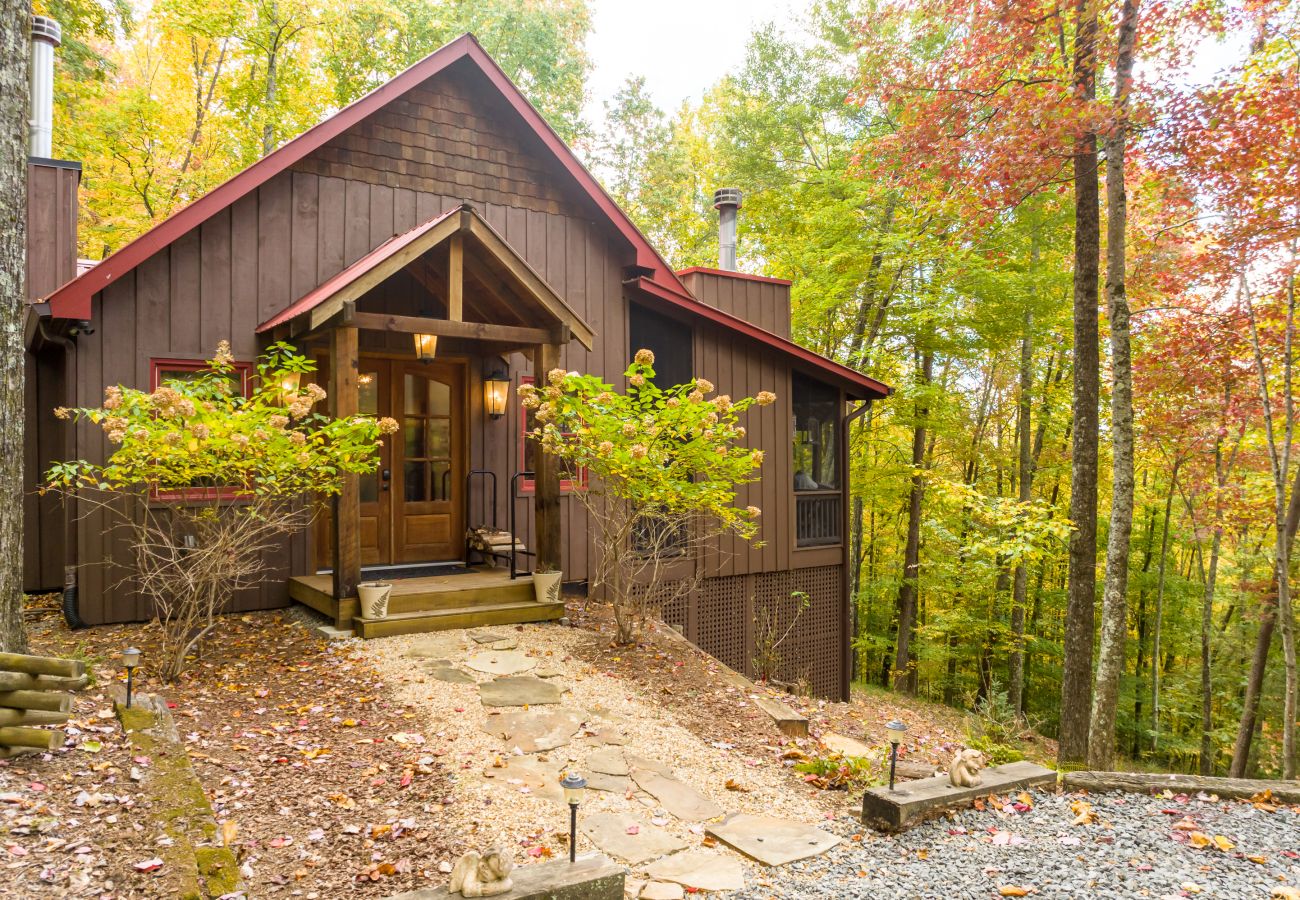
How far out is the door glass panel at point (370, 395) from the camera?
8.16 m

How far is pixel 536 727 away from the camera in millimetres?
4980

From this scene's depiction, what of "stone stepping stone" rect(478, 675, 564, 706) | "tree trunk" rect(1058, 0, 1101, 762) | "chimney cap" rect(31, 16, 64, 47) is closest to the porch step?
"stone stepping stone" rect(478, 675, 564, 706)

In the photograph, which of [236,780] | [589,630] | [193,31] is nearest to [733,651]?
[589,630]

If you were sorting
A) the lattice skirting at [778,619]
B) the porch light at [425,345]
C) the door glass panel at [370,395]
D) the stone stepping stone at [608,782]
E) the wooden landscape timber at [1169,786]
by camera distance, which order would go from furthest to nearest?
1. the lattice skirting at [778,619]
2. the door glass panel at [370,395]
3. the porch light at [425,345]
4. the wooden landscape timber at [1169,786]
5. the stone stepping stone at [608,782]

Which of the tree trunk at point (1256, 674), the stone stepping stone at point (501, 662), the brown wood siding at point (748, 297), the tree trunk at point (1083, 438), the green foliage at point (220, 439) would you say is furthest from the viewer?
the tree trunk at point (1256, 674)

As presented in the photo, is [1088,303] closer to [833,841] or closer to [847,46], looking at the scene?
[833,841]

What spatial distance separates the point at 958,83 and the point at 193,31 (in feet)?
47.4

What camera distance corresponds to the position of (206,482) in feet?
22.7

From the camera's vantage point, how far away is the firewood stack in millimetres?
A: 3568

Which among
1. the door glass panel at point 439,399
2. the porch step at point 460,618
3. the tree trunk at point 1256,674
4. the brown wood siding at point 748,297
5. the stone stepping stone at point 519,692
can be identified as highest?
the brown wood siding at point 748,297

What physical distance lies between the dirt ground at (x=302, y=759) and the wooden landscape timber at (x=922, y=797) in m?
0.36

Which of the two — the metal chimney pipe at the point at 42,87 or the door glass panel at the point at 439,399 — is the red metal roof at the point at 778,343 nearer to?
the door glass panel at the point at 439,399

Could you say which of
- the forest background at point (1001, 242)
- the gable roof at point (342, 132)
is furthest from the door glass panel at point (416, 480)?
the forest background at point (1001, 242)

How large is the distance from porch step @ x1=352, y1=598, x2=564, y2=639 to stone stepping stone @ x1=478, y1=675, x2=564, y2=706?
1.29m
